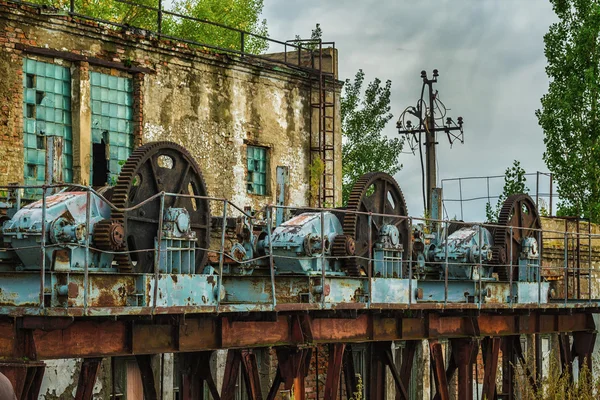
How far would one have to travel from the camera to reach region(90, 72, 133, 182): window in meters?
20.2

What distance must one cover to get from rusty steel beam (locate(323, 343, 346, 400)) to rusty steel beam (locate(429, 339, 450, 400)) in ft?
8.31

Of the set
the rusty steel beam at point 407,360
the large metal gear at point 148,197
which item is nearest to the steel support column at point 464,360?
the rusty steel beam at point 407,360

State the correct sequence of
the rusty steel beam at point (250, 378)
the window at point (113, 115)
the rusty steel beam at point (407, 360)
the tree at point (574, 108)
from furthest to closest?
1. the tree at point (574, 108)
2. the window at point (113, 115)
3. the rusty steel beam at point (407, 360)
4. the rusty steel beam at point (250, 378)

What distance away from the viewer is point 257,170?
943 inches

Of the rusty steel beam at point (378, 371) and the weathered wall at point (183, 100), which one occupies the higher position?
the weathered wall at point (183, 100)

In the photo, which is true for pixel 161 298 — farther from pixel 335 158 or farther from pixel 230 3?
pixel 230 3

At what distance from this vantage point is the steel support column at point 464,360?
18.6 metres

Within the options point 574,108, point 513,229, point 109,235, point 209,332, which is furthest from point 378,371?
point 574,108

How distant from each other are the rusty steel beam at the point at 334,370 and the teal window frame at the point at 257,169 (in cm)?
817

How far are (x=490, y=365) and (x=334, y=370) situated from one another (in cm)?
443

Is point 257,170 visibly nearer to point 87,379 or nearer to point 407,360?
point 407,360

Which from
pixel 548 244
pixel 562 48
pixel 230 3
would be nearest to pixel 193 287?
pixel 548 244

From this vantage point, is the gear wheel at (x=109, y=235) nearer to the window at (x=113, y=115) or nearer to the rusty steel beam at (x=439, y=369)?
the rusty steel beam at (x=439, y=369)

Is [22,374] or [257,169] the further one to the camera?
[257,169]
